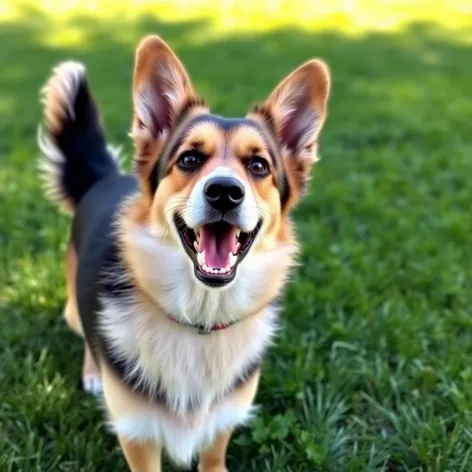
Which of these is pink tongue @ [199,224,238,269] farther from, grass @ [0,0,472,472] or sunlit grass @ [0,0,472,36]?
sunlit grass @ [0,0,472,36]

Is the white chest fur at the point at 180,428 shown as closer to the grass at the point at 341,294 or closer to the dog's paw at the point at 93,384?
the grass at the point at 341,294

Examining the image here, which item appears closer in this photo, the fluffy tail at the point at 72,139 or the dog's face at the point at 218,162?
the dog's face at the point at 218,162

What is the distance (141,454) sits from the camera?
254 centimetres

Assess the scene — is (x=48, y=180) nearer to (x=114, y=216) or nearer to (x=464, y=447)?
(x=114, y=216)

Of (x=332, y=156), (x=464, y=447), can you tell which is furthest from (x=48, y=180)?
(x=332, y=156)

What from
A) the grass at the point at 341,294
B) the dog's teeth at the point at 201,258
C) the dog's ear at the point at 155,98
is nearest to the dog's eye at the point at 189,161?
the dog's ear at the point at 155,98

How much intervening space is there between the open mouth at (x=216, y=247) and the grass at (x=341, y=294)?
3.37ft

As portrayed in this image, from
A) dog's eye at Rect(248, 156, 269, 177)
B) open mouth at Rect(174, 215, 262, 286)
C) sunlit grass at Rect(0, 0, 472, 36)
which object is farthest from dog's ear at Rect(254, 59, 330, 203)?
sunlit grass at Rect(0, 0, 472, 36)

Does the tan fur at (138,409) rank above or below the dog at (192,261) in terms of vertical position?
below

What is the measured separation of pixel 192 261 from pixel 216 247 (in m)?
0.11

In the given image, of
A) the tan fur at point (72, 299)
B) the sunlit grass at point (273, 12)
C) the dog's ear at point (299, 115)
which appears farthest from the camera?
the sunlit grass at point (273, 12)

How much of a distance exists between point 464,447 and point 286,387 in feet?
2.95

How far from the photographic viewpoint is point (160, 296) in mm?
2451

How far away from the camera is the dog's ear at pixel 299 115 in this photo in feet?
8.59
